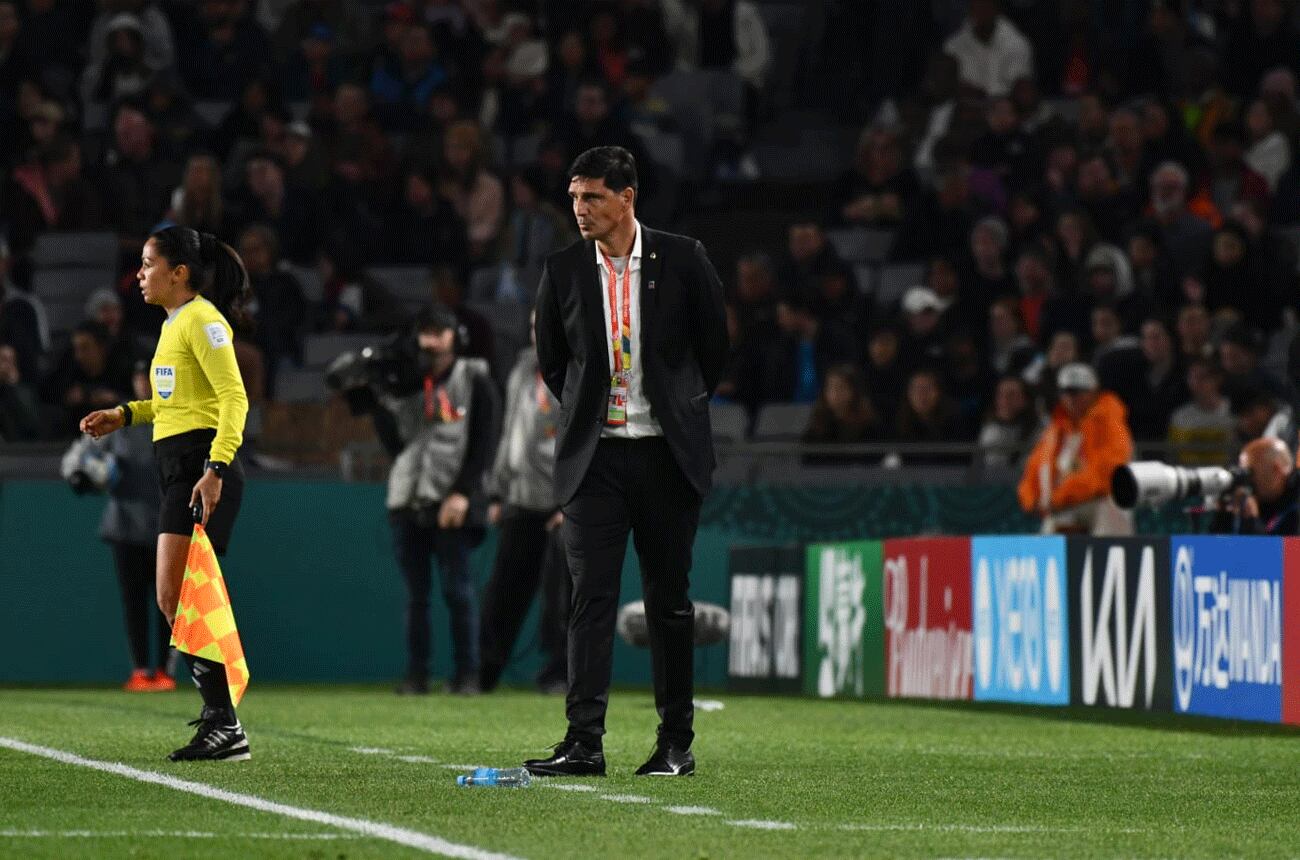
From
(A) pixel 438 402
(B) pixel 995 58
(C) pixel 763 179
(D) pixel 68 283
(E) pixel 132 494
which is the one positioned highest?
(B) pixel 995 58

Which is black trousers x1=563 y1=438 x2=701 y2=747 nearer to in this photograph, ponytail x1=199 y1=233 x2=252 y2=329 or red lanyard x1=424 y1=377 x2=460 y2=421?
ponytail x1=199 y1=233 x2=252 y2=329

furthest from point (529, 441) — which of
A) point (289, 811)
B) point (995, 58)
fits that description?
point (995, 58)

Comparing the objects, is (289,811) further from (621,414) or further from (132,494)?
(132,494)

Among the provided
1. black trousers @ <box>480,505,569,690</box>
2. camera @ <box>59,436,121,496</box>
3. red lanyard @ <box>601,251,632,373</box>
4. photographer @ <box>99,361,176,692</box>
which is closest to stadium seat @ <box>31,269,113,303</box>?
photographer @ <box>99,361,176,692</box>

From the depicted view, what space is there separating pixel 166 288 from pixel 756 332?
11126mm

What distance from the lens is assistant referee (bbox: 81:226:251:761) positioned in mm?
8930

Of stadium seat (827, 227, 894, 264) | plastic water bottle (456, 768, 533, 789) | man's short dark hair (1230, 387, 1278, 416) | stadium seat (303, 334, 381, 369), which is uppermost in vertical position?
stadium seat (827, 227, 894, 264)

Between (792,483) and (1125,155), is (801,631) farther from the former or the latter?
(1125,155)

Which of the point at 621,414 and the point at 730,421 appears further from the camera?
the point at 730,421

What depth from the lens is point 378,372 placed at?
50.1 feet

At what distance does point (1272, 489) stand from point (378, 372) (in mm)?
5167

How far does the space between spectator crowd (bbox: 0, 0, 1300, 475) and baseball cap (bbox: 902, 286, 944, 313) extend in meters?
0.09

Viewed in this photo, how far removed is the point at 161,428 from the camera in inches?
357

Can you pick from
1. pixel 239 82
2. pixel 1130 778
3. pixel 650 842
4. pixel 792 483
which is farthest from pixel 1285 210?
pixel 650 842
